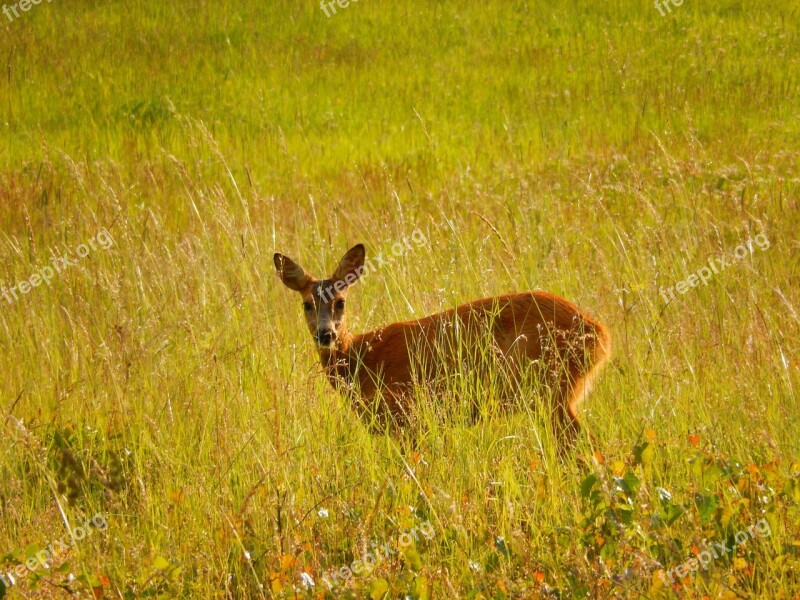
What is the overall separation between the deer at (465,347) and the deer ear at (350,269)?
0.03m

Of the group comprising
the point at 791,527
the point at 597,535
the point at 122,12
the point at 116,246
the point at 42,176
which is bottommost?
the point at 791,527

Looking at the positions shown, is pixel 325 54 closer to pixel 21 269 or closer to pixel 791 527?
pixel 21 269

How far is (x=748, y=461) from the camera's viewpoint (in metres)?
3.90

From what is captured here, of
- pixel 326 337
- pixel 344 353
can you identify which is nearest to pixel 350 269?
pixel 344 353

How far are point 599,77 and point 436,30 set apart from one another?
10.9 ft

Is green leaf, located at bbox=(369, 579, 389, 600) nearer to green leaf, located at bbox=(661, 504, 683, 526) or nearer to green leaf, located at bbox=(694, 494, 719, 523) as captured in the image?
green leaf, located at bbox=(661, 504, 683, 526)

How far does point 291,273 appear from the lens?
6.01m

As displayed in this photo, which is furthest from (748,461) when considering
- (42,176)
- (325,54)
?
(325,54)

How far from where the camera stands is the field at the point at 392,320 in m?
3.42

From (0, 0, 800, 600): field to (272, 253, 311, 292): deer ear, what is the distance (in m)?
0.22

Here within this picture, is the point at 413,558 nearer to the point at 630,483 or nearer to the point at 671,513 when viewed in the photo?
the point at 630,483

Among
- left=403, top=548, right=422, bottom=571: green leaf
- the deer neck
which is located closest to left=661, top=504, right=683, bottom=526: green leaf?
left=403, top=548, right=422, bottom=571: green leaf

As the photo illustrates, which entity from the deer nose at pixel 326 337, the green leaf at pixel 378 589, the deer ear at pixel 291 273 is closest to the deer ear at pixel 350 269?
the deer ear at pixel 291 273

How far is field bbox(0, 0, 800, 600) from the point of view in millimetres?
3418
